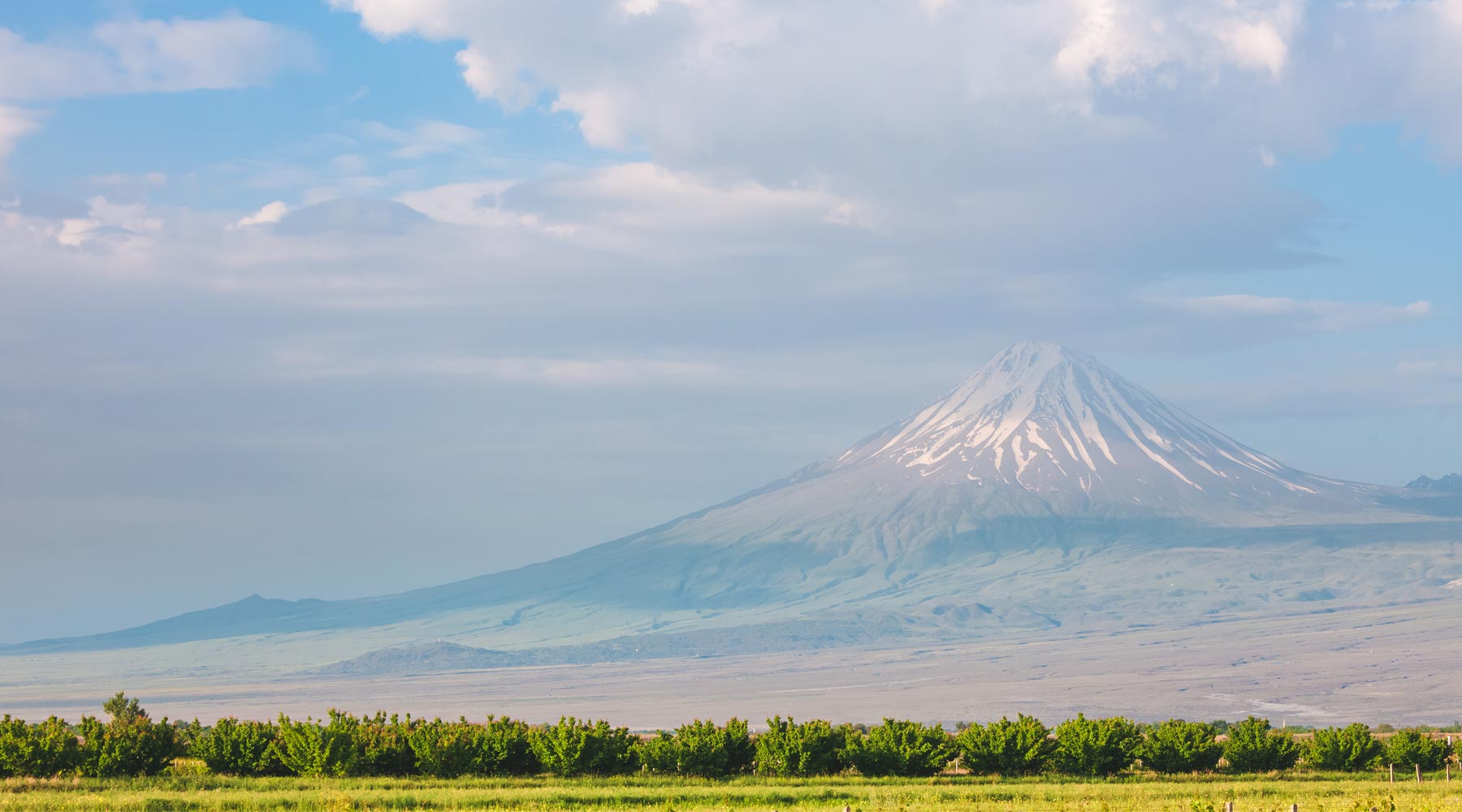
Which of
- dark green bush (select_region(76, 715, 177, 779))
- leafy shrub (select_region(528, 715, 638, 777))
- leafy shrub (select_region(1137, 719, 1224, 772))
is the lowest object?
leafy shrub (select_region(1137, 719, 1224, 772))

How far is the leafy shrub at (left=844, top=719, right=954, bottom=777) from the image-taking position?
174 feet

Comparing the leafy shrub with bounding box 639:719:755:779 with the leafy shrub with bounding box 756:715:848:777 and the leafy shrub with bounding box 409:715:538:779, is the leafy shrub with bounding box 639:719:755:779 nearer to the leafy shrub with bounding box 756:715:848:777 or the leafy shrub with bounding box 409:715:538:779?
the leafy shrub with bounding box 756:715:848:777

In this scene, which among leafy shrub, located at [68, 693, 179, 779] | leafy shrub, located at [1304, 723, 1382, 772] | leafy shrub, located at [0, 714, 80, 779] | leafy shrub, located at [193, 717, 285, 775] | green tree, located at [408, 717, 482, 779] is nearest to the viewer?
leafy shrub, located at [0, 714, 80, 779]

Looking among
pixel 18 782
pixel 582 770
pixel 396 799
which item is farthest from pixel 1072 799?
pixel 18 782

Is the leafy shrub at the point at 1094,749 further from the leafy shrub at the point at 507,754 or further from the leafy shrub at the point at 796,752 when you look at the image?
the leafy shrub at the point at 507,754

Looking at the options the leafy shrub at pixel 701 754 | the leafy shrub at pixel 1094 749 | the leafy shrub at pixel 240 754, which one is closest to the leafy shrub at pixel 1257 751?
the leafy shrub at pixel 1094 749

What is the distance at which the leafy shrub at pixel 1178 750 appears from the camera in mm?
55875

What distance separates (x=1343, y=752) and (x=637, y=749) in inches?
1083

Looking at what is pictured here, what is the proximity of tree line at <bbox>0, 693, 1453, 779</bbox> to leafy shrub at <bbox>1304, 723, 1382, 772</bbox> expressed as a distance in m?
0.05

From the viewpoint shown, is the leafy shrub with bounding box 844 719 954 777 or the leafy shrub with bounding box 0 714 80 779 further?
the leafy shrub with bounding box 844 719 954 777

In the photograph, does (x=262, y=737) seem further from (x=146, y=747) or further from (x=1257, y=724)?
(x=1257, y=724)

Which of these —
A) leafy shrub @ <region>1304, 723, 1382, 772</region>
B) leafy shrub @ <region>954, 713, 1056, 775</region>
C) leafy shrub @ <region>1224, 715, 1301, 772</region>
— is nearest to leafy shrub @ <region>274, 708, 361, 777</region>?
leafy shrub @ <region>954, 713, 1056, 775</region>

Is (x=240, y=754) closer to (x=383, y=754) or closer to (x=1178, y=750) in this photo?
(x=383, y=754)

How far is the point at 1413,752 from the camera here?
2343 inches
